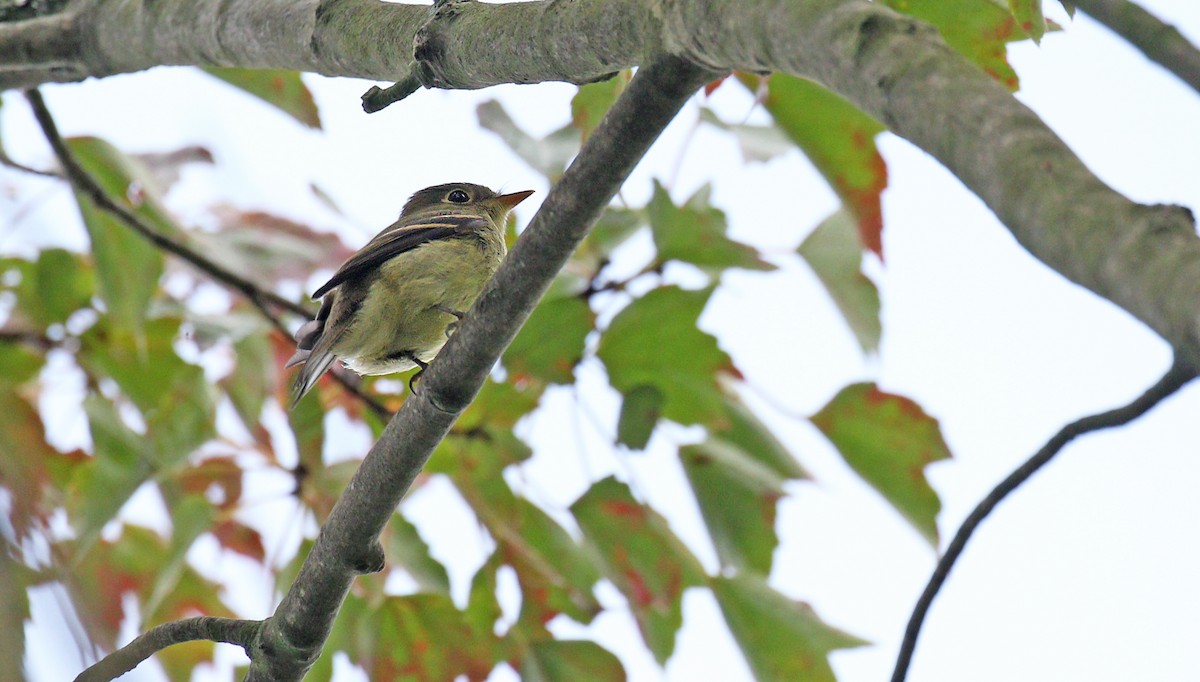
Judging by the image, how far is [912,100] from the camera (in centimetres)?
115

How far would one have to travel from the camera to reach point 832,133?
9.39ft

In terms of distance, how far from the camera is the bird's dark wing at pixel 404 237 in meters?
3.64

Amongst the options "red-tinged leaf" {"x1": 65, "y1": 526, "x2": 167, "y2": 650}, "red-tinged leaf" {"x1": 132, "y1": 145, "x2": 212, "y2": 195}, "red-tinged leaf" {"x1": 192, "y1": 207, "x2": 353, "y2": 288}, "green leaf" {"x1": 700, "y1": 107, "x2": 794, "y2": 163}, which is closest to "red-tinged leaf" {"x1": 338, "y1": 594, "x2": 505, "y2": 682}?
"red-tinged leaf" {"x1": 192, "y1": 207, "x2": 353, "y2": 288}

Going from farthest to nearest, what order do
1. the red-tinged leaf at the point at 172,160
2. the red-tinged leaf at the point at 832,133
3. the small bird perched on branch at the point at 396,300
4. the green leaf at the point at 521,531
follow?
the red-tinged leaf at the point at 172,160 < the small bird perched on branch at the point at 396,300 < the green leaf at the point at 521,531 < the red-tinged leaf at the point at 832,133

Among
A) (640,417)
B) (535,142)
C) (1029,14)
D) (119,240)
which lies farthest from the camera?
(119,240)

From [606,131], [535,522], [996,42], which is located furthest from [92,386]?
[996,42]

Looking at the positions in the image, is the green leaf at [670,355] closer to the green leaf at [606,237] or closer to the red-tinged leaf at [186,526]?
the green leaf at [606,237]

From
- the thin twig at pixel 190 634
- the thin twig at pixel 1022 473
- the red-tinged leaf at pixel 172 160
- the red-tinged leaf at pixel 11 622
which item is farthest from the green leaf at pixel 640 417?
the red-tinged leaf at pixel 11 622

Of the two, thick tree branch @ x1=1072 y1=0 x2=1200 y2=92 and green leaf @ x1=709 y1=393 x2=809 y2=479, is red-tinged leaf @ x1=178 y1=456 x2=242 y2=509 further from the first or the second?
thick tree branch @ x1=1072 y1=0 x2=1200 y2=92

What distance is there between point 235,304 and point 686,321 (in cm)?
195

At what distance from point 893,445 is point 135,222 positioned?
2271 millimetres

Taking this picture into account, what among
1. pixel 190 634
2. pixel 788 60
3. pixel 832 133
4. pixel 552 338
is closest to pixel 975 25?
pixel 832 133

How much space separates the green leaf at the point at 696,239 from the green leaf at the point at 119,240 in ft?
5.08

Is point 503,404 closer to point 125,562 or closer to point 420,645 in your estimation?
point 420,645
